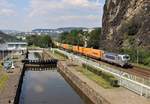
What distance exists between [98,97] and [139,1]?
6948 centimetres

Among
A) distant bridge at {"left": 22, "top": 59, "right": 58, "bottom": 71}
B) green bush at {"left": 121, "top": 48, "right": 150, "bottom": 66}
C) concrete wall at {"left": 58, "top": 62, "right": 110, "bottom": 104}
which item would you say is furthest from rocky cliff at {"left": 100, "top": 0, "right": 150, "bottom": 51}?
concrete wall at {"left": 58, "top": 62, "right": 110, "bottom": 104}

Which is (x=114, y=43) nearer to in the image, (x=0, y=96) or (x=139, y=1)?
(x=139, y=1)

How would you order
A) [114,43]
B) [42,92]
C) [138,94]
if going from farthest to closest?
[114,43]
[42,92]
[138,94]

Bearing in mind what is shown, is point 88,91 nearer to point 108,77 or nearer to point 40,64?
point 108,77

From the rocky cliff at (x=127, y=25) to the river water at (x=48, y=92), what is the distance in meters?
30.5

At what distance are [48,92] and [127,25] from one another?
53.4m

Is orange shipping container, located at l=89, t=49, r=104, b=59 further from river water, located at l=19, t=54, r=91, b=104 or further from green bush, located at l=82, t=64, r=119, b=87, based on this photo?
green bush, located at l=82, t=64, r=119, b=87

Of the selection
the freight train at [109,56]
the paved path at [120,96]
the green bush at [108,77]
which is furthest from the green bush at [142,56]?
the paved path at [120,96]

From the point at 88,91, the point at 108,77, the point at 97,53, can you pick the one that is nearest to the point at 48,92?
the point at 88,91

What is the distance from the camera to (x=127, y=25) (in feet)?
326

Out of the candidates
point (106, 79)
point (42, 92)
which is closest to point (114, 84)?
point (106, 79)

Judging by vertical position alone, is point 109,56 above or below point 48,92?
above

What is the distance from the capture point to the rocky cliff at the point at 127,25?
88.9 metres

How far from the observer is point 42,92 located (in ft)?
172
